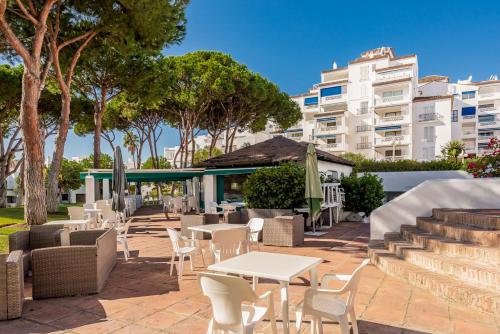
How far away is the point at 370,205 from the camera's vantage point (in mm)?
13289

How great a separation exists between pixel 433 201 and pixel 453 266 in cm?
334

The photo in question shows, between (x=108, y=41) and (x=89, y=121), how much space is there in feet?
35.4

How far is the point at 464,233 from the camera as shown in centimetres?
551

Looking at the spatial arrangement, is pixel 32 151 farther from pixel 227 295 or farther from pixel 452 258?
pixel 452 258

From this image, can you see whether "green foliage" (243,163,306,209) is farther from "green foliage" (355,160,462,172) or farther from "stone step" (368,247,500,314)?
"green foliage" (355,160,462,172)

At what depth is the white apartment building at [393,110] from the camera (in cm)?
3919

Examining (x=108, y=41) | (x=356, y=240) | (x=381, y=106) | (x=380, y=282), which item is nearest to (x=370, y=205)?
(x=356, y=240)

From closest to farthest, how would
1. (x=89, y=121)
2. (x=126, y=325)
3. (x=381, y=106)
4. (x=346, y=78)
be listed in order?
(x=126, y=325)
(x=89, y=121)
(x=381, y=106)
(x=346, y=78)

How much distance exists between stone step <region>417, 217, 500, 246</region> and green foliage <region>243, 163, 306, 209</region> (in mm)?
4005

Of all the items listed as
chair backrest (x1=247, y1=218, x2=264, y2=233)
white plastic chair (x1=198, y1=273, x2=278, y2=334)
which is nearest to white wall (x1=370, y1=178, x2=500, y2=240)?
chair backrest (x1=247, y1=218, x2=264, y2=233)

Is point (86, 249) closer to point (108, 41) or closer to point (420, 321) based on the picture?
point (420, 321)

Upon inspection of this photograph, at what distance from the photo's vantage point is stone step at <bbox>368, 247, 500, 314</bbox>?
389 centimetres

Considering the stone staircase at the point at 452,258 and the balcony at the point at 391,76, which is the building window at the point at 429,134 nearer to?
the balcony at the point at 391,76

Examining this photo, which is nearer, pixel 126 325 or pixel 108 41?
pixel 126 325
